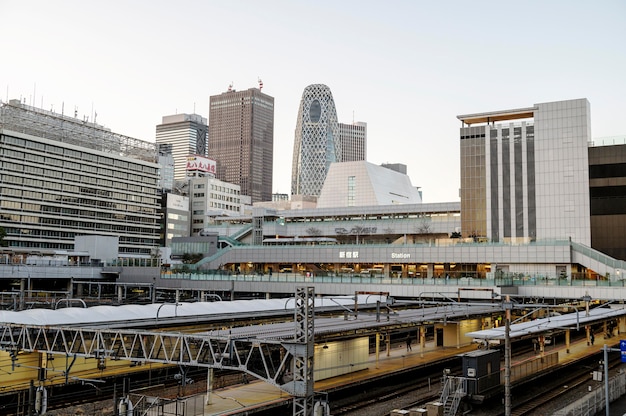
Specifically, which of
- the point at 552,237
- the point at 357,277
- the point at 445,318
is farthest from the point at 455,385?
the point at 552,237

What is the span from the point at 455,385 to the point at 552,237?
6584 cm

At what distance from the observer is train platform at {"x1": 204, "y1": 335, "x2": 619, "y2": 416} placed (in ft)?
100

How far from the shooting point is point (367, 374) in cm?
3950

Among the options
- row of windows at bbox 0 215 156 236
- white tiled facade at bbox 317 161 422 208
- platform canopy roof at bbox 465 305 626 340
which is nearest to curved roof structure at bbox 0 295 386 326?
platform canopy roof at bbox 465 305 626 340

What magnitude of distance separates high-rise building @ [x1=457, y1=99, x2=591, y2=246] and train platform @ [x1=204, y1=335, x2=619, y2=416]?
35.1 m

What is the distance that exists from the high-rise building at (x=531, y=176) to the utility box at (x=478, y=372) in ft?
191

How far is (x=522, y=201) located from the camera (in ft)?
316

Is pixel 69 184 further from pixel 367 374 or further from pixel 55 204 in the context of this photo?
pixel 367 374

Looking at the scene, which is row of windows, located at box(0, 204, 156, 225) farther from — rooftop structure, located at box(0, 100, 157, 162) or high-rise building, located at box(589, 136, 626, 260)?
high-rise building, located at box(589, 136, 626, 260)

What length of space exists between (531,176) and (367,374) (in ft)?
215

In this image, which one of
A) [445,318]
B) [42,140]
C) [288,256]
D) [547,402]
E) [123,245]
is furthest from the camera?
[123,245]

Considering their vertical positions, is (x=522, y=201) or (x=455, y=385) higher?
(x=522, y=201)

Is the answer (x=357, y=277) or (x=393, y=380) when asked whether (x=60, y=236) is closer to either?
(x=357, y=277)

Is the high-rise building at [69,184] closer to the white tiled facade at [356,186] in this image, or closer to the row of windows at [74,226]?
the row of windows at [74,226]
